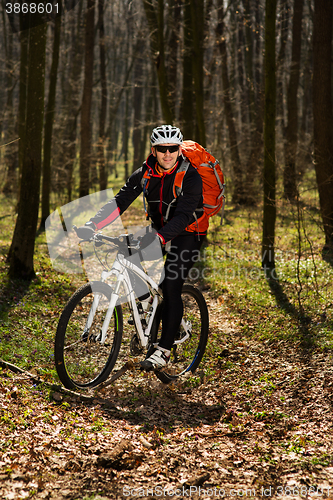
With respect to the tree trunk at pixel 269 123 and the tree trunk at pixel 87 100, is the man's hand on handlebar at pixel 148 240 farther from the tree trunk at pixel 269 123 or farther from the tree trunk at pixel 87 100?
the tree trunk at pixel 87 100

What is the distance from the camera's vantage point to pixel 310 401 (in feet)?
14.0

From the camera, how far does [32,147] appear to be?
282 inches

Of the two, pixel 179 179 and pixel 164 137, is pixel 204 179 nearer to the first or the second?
pixel 179 179

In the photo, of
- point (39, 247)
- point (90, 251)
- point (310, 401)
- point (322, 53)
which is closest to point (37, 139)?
point (39, 247)

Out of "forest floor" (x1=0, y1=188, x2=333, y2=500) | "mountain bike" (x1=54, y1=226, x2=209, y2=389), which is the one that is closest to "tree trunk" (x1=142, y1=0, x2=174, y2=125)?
"forest floor" (x1=0, y1=188, x2=333, y2=500)

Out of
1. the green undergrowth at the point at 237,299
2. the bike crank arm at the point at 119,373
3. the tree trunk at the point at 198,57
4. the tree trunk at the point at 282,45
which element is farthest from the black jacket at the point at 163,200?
the tree trunk at the point at 282,45

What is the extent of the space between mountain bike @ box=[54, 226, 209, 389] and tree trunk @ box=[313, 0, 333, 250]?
5.78 meters

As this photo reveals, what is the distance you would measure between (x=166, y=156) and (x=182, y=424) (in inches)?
102

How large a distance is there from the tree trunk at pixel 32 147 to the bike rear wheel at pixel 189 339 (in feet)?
11.9

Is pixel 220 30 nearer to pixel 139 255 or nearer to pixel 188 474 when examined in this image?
pixel 139 255

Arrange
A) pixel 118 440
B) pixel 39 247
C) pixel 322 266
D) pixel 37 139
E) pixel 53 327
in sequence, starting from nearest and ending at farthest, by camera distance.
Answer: pixel 118 440 < pixel 53 327 < pixel 37 139 < pixel 322 266 < pixel 39 247

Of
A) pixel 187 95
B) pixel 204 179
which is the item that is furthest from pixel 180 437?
pixel 187 95

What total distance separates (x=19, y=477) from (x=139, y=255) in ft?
7.11

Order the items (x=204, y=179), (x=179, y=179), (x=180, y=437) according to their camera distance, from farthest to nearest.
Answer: (x=204, y=179) < (x=179, y=179) < (x=180, y=437)
